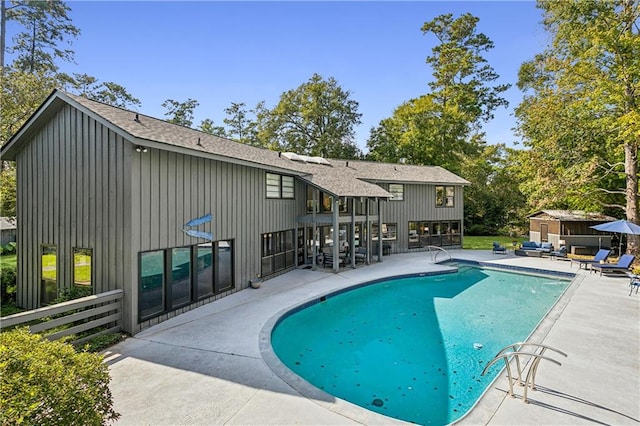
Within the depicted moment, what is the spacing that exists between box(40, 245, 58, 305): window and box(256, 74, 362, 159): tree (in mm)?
27423

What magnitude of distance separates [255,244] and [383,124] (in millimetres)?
27251

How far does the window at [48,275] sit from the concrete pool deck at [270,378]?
3188mm

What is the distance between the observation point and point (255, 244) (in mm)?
11648

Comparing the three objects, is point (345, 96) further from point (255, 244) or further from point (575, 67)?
point (255, 244)

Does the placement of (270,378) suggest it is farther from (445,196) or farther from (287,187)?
(445,196)

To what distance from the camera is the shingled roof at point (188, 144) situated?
24.1ft

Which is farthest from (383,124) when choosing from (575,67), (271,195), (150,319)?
(150,319)

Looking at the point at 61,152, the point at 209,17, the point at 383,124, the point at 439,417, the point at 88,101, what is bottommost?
the point at 439,417

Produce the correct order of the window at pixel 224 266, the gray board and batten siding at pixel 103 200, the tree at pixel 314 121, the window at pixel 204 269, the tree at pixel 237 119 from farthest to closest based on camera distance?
1. the tree at pixel 237 119
2. the tree at pixel 314 121
3. the window at pixel 224 266
4. the window at pixel 204 269
5. the gray board and batten siding at pixel 103 200

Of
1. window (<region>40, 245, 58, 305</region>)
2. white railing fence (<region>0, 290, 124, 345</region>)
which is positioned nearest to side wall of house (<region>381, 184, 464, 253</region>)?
white railing fence (<region>0, 290, 124, 345</region>)

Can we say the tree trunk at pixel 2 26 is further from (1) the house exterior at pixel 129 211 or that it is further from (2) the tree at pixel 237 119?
(2) the tree at pixel 237 119

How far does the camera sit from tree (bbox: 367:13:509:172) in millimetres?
31703

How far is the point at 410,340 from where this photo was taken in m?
7.86

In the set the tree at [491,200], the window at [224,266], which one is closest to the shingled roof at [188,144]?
the window at [224,266]
